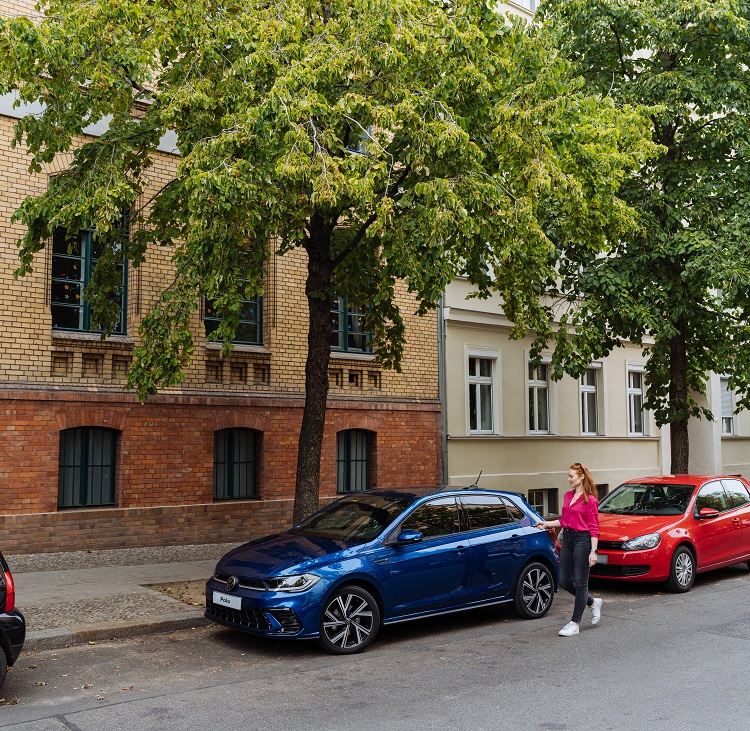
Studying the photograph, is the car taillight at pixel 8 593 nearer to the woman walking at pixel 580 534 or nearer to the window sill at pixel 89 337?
the woman walking at pixel 580 534

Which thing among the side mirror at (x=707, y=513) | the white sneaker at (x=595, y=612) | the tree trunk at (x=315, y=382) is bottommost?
the white sneaker at (x=595, y=612)

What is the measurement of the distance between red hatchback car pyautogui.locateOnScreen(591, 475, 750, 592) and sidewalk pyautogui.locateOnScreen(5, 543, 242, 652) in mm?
5403

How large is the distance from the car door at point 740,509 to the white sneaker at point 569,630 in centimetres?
487

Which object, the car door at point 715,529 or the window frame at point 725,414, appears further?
the window frame at point 725,414

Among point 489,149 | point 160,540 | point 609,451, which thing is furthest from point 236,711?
point 609,451

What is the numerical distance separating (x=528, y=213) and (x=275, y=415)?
741 centimetres

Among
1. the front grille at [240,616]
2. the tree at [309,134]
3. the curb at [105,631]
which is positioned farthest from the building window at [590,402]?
the front grille at [240,616]

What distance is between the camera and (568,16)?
1594 centimetres

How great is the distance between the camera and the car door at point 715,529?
1158cm

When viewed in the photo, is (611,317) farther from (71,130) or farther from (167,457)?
(71,130)

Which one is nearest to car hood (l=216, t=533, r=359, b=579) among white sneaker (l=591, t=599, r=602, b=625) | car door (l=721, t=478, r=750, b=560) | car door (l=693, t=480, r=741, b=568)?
white sneaker (l=591, t=599, r=602, b=625)

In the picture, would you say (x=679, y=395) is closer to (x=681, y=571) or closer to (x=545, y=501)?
(x=545, y=501)

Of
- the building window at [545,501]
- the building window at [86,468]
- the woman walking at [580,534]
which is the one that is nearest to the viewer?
the woman walking at [580,534]

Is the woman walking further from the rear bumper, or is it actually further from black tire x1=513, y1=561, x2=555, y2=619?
the rear bumper
